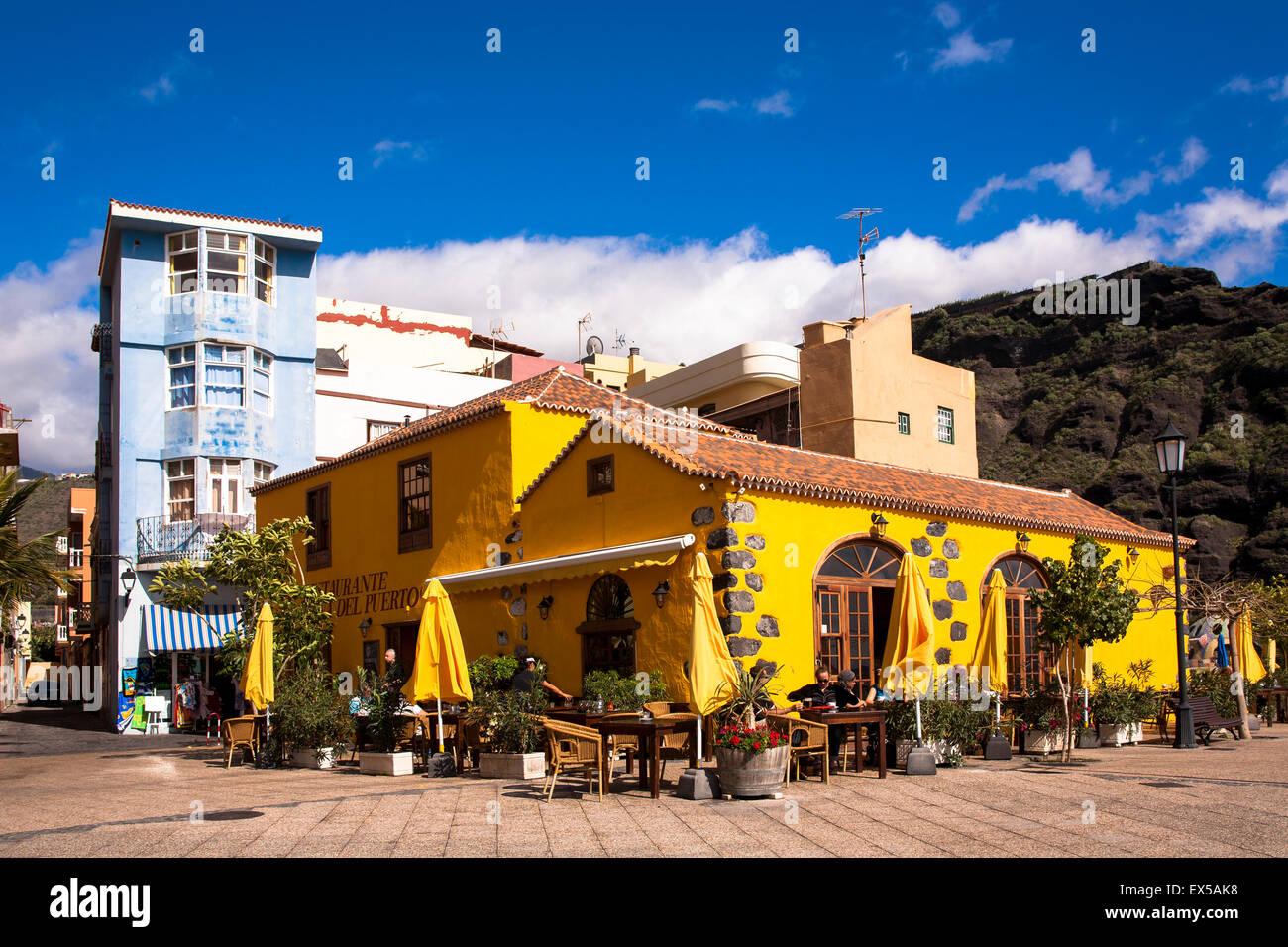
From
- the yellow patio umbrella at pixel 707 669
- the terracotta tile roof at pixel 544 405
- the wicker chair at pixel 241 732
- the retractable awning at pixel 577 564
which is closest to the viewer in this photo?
the yellow patio umbrella at pixel 707 669

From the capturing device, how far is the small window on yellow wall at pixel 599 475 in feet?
59.8

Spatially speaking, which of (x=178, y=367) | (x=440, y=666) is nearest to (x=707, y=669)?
(x=440, y=666)

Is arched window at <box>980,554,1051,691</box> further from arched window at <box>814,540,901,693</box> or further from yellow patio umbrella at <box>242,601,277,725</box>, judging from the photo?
yellow patio umbrella at <box>242,601,277,725</box>

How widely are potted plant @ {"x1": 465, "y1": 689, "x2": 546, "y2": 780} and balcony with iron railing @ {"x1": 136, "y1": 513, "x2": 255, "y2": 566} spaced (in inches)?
652

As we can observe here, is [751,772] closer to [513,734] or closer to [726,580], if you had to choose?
[513,734]

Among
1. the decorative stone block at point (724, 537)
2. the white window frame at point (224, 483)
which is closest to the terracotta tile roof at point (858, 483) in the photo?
the decorative stone block at point (724, 537)

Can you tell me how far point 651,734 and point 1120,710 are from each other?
9512mm

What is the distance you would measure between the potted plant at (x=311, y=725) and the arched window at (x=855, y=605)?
24.3ft

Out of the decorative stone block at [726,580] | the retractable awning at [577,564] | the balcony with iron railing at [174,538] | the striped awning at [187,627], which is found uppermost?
the balcony with iron railing at [174,538]

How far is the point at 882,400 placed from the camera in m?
29.6

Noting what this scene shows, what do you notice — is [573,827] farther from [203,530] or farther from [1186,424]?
[1186,424]

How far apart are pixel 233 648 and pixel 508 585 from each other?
5881 mm

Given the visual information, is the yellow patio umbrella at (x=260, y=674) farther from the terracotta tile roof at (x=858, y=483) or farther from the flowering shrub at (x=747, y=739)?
the flowering shrub at (x=747, y=739)

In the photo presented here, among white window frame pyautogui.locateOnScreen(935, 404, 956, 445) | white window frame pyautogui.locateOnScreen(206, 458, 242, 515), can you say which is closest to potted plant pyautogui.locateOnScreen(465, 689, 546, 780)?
white window frame pyautogui.locateOnScreen(206, 458, 242, 515)
